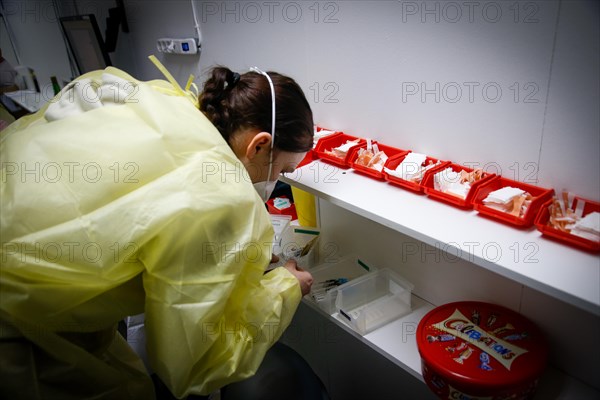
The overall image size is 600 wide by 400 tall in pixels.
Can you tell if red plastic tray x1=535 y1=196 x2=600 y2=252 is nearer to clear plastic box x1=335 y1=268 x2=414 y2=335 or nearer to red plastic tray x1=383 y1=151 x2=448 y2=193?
red plastic tray x1=383 y1=151 x2=448 y2=193

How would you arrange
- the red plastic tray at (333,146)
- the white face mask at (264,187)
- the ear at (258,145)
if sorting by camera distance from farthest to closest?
1. the red plastic tray at (333,146)
2. the white face mask at (264,187)
3. the ear at (258,145)

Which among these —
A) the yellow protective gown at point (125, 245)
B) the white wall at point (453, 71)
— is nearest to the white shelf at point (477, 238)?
the white wall at point (453, 71)

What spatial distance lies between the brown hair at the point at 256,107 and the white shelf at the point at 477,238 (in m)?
0.18

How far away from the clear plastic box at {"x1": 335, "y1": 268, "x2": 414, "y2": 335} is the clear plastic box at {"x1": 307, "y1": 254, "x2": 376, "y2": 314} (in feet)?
0.12

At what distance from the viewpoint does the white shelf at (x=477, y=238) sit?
0.69 metres

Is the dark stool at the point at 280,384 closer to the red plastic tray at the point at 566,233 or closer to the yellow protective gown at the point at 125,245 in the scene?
the yellow protective gown at the point at 125,245

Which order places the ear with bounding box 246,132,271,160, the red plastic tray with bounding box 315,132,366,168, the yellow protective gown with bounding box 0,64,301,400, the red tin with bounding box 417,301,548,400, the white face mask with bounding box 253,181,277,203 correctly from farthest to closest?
the red plastic tray with bounding box 315,132,366,168 → the white face mask with bounding box 253,181,277,203 → the ear with bounding box 246,132,271,160 → the red tin with bounding box 417,301,548,400 → the yellow protective gown with bounding box 0,64,301,400

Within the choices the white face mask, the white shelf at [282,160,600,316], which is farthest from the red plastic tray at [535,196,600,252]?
the white face mask

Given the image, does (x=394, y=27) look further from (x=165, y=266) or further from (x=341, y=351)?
(x=341, y=351)

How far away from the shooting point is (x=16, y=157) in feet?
2.33

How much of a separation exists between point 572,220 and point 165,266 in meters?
0.76

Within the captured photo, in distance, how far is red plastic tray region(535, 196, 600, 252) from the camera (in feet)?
2.46

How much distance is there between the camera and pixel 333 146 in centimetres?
132

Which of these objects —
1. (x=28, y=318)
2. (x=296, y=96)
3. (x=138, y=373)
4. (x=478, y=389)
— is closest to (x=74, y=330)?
(x=28, y=318)
